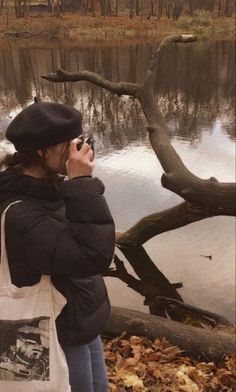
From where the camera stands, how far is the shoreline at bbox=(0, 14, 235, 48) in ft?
69.6

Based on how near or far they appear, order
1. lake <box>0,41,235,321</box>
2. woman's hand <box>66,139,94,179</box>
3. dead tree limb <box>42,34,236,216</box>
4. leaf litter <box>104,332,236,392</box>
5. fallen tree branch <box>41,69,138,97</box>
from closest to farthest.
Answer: woman's hand <box>66,139,94,179</box> → leaf litter <box>104,332,236,392</box> → dead tree limb <box>42,34,236,216</box> → lake <box>0,41,235,321</box> → fallen tree branch <box>41,69,138,97</box>

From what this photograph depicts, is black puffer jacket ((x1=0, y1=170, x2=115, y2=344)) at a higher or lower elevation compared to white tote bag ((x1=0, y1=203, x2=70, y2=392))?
higher

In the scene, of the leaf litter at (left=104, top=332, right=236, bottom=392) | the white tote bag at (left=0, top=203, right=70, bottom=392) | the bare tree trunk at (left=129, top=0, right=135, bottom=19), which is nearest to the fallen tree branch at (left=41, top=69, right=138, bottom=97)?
the leaf litter at (left=104, top=332, right=236, bottom=392)

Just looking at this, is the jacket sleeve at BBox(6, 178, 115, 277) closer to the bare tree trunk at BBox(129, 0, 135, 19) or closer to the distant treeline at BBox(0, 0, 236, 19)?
the distant treeline at BBox(0, 0, 236, 19)

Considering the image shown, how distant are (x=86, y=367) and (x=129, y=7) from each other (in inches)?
1153

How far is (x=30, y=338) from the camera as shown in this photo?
197 cm

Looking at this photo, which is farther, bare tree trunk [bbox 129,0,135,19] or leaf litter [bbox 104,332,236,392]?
bare tree trunk [bbox 129,0,135,19]

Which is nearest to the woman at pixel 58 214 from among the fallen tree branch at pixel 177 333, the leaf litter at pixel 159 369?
the leaf litter at pixel 159 369

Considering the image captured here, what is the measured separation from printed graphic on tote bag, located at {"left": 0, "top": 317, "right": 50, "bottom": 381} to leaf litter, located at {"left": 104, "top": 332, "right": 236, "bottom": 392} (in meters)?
1.90

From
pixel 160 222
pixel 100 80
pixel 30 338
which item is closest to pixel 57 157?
pixel 30 338

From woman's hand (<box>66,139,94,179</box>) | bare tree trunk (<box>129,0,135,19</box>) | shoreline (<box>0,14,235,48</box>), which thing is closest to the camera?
woman's hand (<box>66,139,94,179</box>)

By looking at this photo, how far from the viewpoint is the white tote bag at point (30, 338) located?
76.5 inches

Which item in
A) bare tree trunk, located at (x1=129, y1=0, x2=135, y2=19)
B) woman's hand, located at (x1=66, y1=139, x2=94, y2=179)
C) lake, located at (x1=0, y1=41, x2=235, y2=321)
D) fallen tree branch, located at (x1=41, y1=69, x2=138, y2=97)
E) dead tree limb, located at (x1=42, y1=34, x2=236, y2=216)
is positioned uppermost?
bare tree trunk, located at (x1=129, y1=0, x2=135, y2=19)

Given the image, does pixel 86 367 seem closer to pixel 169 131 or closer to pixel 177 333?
pixel 177 333
